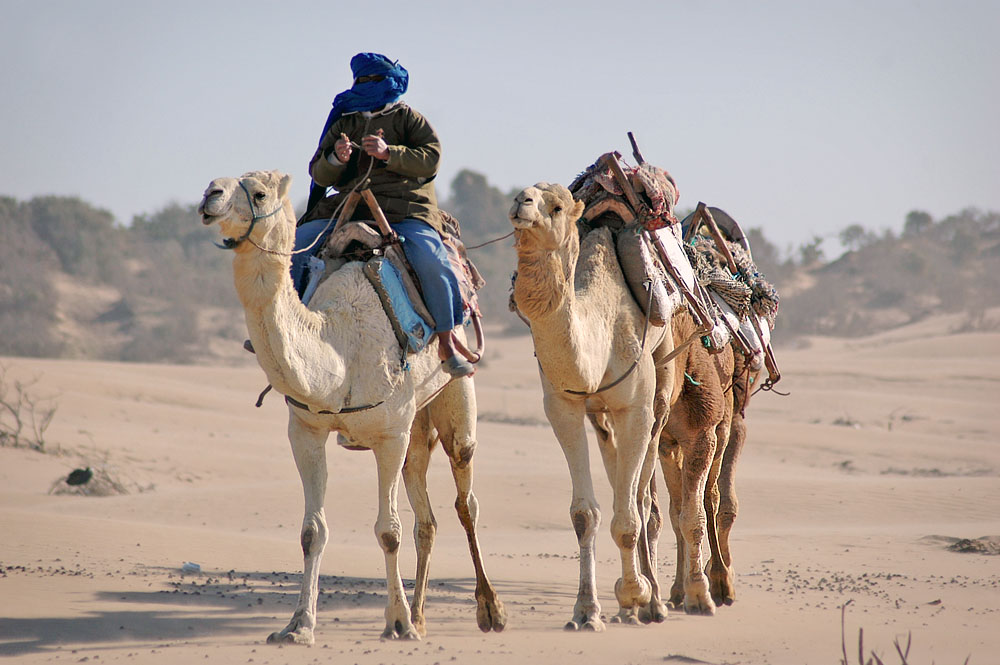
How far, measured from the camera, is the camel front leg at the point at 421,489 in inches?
301

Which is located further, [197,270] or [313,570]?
[197,270]

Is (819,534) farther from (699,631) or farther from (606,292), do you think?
(606,292)

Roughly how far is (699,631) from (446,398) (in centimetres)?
224

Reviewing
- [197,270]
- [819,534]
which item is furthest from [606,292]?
[197,270]

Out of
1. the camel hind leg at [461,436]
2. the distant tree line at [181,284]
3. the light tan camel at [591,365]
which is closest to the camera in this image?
the light tan camel at [591,365]

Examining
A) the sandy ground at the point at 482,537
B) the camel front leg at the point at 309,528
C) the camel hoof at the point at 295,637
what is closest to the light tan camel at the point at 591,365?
the sandy ground at the point at 482,537

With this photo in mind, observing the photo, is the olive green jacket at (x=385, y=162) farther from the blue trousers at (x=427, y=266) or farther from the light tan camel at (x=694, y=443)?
the light tan camel at (x=694, y=443)

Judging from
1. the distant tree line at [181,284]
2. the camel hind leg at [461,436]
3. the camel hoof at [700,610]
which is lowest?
the camel hoof at [700,610]

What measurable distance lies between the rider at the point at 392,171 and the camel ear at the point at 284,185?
1.27m

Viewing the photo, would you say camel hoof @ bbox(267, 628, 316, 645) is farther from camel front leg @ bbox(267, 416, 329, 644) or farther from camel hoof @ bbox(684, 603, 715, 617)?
camel hoof @ bbox(684, 603, 715, 617)

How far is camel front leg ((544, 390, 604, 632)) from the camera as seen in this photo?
711 cm

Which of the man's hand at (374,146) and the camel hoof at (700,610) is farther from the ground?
the man's hand at (374,146)

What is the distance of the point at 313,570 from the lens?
21.0ft

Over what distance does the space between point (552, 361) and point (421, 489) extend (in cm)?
163
